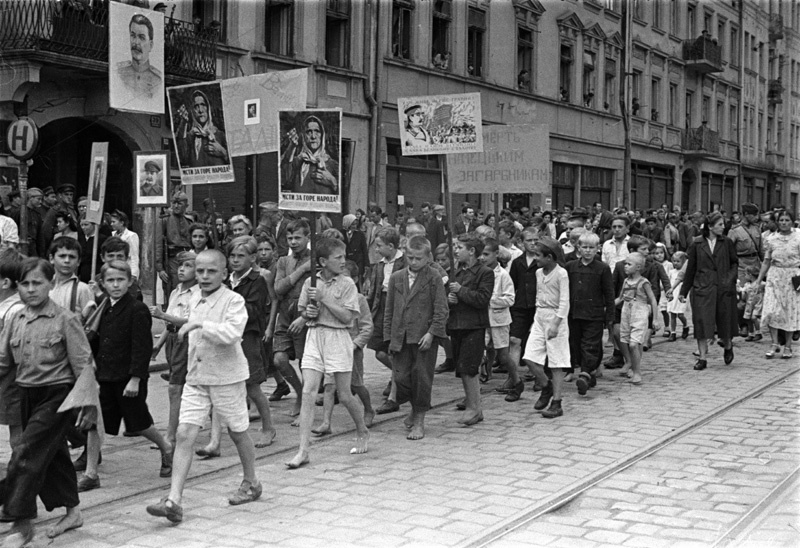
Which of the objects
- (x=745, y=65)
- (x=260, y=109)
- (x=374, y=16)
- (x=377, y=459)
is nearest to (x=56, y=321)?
(x=377, y=459)

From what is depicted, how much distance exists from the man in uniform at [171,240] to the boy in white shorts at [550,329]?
6.57 m

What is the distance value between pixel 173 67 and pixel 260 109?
702 cm

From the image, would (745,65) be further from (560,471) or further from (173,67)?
(560,471)

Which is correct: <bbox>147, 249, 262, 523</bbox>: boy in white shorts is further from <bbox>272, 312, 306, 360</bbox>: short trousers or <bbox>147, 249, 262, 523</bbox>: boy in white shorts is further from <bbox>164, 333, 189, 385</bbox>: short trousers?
<bbox>272, 312, 306, 360</bbox>: short trousers

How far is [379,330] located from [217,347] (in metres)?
3.96

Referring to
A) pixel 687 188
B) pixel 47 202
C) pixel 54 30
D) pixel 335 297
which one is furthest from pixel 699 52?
pixel 335 297

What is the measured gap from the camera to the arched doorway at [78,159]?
19031mm

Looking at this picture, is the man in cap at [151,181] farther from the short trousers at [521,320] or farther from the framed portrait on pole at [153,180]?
the short trousers at [521,320]

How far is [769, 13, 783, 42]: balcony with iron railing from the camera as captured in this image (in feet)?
171

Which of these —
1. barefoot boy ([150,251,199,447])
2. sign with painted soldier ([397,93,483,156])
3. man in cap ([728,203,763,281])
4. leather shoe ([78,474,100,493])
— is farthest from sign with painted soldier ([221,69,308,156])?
man in cap ([728,203,763,281])

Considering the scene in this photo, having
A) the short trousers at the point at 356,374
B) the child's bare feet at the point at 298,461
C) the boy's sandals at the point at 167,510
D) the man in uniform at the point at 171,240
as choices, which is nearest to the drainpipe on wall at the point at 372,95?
the man in uniform at the point at 171,240

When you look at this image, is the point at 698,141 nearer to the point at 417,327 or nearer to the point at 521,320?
the point at 521,320

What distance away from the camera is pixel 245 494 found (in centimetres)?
616

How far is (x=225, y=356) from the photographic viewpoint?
6121mm
